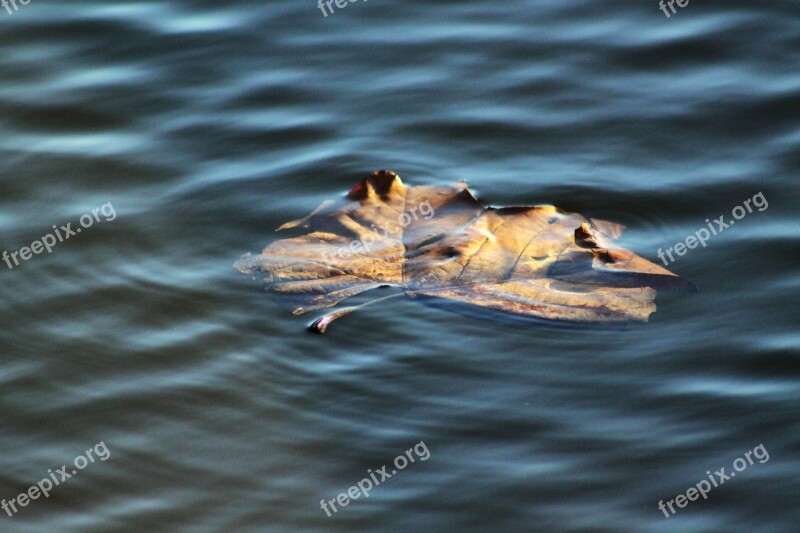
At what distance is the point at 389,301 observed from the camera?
3365 mm

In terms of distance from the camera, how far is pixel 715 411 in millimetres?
2975

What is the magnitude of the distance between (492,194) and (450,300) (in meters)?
0.70

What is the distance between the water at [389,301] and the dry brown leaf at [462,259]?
0.09 m

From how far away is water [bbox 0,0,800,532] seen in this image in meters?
2.84

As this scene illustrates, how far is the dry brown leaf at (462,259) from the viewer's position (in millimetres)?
3227

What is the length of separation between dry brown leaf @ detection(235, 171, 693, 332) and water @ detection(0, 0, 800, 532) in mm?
90

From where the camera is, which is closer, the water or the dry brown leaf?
the water

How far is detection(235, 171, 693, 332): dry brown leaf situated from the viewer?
323 cm

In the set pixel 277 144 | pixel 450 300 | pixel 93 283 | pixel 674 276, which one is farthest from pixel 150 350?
pixel 674 276

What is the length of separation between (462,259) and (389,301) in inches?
10.5

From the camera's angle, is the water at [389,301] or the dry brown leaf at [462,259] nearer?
the water at [389,301]

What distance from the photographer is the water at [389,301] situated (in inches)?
112

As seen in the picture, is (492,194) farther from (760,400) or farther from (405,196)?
(760,400)

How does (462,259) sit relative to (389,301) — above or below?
above
